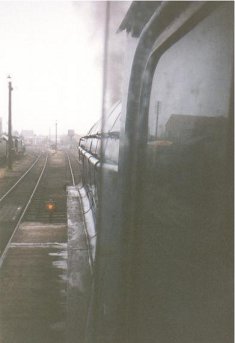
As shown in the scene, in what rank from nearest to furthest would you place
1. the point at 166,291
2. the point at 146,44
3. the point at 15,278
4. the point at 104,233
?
1. the point at 166,291
2. the point at 146,44
3. the point at 104,233
4. the point at 15,278

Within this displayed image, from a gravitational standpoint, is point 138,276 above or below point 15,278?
above

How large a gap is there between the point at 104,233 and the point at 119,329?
2.55ft

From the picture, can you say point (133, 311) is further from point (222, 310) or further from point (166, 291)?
point (222, 310)

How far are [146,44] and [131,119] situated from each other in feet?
1.72

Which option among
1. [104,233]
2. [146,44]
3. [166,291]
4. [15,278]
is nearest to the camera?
[166,291]

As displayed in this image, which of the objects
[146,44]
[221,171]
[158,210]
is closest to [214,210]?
[221,171]

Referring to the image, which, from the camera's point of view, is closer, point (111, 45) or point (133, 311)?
point (133, 311)

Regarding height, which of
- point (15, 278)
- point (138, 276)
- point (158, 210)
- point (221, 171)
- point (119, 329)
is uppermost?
point (221, 171)

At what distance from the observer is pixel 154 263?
2.38 meters

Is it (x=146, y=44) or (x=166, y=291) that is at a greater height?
(x=146, y=44)

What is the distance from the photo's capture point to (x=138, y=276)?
101 inches

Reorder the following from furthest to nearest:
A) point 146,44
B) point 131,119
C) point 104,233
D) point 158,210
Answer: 1. point 104,233
2. point 131,119
3. point 146,44
4. point 158,210

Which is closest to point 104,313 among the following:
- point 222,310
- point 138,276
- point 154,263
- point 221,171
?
point 138,276

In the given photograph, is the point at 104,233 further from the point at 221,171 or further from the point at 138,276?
the point at 221,171
